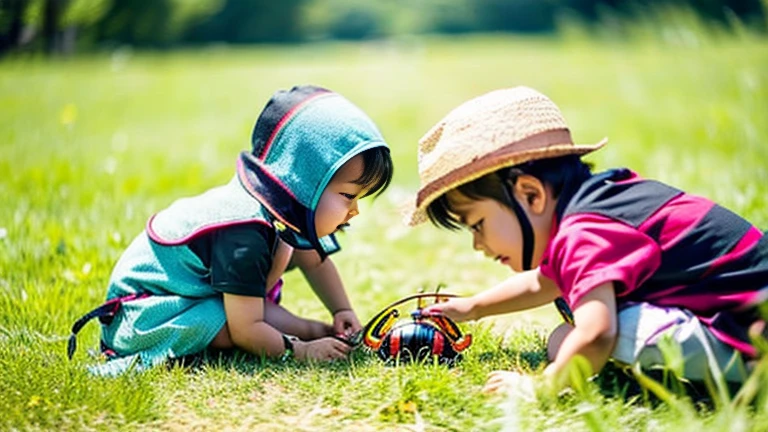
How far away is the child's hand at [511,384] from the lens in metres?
2.58

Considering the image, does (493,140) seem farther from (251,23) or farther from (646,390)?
(251,23)

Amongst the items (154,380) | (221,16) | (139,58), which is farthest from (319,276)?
(221,16)

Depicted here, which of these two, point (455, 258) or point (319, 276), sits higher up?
point (319, 276)

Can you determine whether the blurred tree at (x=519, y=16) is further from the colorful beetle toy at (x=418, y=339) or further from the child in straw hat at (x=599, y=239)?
the child in straw hat at (x=599, y=239)

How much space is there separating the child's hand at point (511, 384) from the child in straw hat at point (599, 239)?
11 mm

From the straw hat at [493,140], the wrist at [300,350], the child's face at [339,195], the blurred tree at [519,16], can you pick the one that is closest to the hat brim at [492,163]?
the straw hat at [493,140]

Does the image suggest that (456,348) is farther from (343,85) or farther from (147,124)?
(343,85)

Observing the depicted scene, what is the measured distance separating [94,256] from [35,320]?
769 millimetres

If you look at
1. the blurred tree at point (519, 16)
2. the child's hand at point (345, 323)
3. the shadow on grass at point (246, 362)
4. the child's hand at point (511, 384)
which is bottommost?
the child's hand at point (345, 323)

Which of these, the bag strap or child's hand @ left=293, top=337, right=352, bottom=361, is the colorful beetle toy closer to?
child's hand @ left=293, top=337, right=352, bottom=361

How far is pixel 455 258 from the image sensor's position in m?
5.19

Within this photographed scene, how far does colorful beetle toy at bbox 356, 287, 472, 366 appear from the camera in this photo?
119 inches

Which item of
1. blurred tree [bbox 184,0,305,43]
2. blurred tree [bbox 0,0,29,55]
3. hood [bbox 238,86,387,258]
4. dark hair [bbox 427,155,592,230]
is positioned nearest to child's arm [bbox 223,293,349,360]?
hood [bbox 238,86,387,258]

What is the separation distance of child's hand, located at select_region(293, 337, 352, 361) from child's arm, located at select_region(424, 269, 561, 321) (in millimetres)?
306
